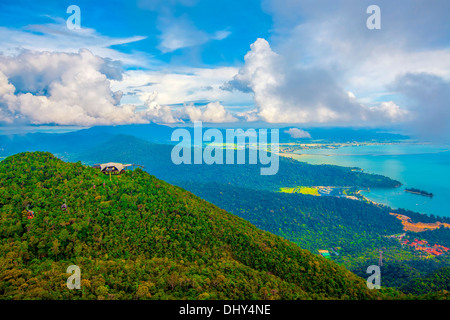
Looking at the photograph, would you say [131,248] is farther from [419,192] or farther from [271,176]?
[419,192]

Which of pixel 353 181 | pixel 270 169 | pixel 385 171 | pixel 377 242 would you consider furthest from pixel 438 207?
pixel 270 169

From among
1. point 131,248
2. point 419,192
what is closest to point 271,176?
point 419,192

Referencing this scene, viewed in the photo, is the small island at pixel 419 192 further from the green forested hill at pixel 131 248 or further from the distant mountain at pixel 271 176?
the green forested hill at pixel 131 248

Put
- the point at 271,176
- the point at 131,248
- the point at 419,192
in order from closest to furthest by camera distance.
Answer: the point at 131,248, the point at 419,192, the point at 271,176

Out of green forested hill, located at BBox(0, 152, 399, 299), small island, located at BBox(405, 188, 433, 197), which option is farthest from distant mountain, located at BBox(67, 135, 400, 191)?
green forested hill, located at BBox(0, 152, 399, 299)

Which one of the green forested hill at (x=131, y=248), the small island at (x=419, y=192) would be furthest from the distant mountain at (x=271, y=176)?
the green forested hill at (x=131, y=248)

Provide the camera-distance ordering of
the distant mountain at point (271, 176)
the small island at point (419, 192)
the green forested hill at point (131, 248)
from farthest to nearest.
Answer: the distant mountain at point (271, 176), the small island at point (419, 192), the green forested hill at point (131, 248)

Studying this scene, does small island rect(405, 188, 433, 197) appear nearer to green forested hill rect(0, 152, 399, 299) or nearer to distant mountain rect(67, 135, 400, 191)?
distant mountain rect(67, 135, 400, 191)
